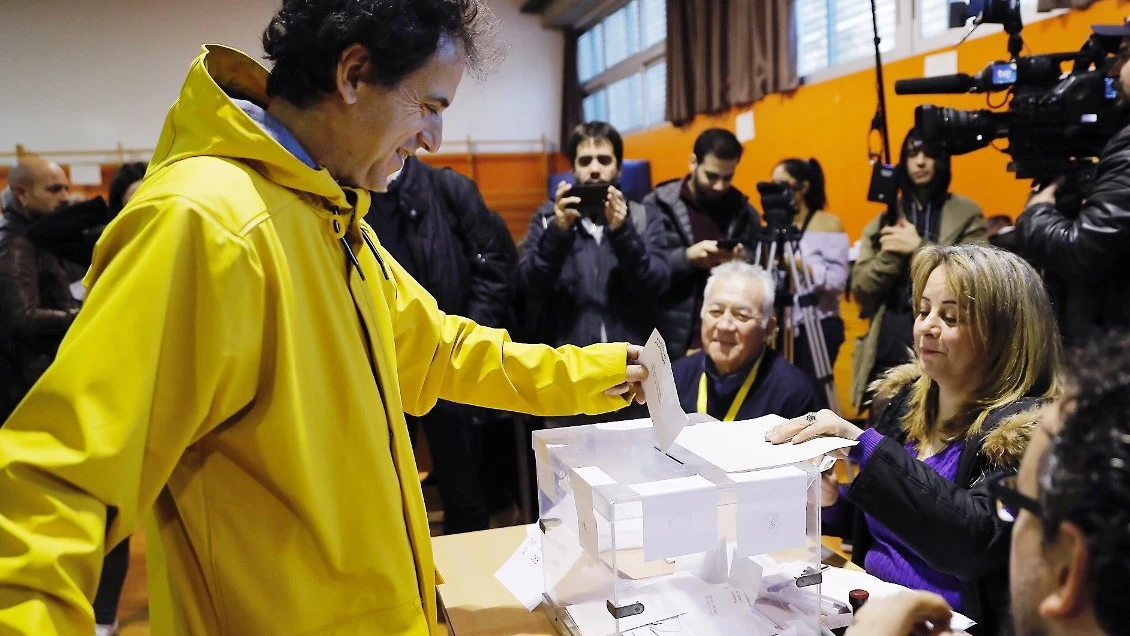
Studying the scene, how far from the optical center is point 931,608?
3.10 ft

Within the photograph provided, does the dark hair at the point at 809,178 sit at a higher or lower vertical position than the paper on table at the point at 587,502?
higher

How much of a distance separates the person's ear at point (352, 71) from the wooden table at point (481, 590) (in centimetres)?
88

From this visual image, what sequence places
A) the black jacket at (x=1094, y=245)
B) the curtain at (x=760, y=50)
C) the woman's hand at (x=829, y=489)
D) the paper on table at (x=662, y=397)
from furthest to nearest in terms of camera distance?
the curtain at (x=760, y=50)
the black jacket at (x=1094, y=245)
the woman's hand at (x=829, y=489)
the paper on table at (x=662, y=397)

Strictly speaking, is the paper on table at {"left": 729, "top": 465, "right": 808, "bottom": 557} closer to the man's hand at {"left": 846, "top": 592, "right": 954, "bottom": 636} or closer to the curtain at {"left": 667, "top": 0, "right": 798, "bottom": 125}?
the man's hand at {"left": 846, "top": 592, "right": 954, "bottom": 636}

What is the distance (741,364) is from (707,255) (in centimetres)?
67

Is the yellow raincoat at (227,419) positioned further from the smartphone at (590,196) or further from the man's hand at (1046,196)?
the man's hand at (1046,196)

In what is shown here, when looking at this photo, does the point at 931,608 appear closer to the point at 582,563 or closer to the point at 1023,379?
the point at 582,563

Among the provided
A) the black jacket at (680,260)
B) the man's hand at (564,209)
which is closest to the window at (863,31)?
the black jacket at (680,260)

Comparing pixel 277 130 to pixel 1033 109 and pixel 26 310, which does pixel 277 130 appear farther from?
pixel 26 310

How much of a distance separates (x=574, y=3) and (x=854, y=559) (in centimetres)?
675

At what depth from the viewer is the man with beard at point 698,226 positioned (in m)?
2.97

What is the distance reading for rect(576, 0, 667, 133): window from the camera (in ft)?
22.7

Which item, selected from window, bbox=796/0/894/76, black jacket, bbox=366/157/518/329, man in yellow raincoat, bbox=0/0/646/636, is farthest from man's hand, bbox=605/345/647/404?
window, bbox=796/0/894/76

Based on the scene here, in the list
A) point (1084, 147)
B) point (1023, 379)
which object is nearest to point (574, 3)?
point (1084, 147)
